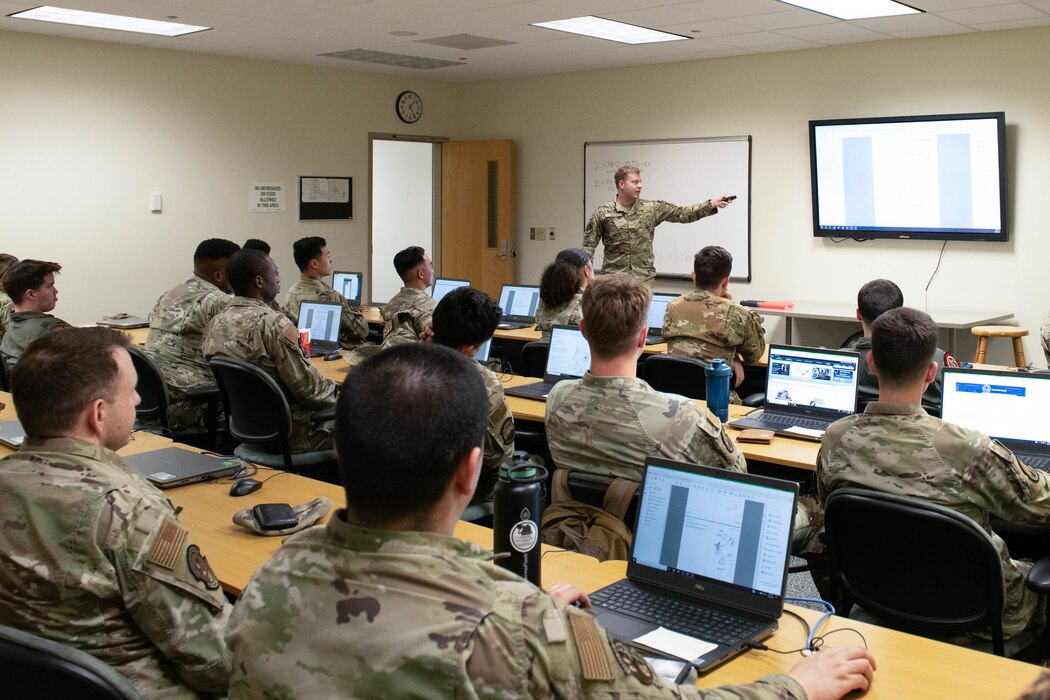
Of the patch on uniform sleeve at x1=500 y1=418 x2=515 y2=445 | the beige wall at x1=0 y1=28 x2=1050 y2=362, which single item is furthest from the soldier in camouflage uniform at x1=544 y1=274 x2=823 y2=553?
the beige wall at x1=0 y1=28 x2=1050 y2=362

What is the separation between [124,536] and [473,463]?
2.63ft

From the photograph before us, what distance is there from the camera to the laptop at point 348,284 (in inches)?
319

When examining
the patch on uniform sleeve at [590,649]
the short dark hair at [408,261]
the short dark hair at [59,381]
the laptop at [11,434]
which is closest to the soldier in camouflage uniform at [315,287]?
the short dark hair at [408,261]

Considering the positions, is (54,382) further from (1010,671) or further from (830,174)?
(830,174)

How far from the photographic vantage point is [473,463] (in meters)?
1.33

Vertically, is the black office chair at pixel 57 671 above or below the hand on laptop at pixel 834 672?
above

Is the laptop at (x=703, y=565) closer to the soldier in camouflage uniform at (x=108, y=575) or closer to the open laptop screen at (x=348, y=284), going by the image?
the soldier in camouflage uniform at (x=108, y=575)

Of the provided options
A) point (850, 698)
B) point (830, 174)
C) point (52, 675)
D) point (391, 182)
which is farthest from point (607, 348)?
point (391, 182)

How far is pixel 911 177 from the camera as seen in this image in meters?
7.46

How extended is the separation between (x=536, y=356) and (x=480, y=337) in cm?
206

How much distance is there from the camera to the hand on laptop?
159cm

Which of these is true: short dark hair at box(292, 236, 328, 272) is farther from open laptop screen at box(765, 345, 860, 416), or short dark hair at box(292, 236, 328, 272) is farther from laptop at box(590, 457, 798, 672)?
laptop at box(590, 457, 798, 672)

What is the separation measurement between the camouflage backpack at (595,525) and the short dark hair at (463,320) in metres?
0.82

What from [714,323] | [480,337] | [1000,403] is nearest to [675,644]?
[480,337]
